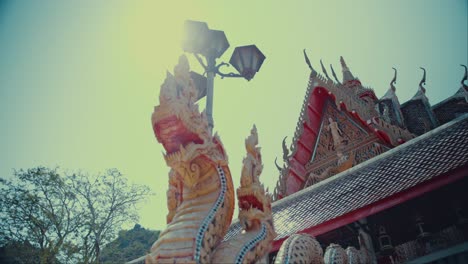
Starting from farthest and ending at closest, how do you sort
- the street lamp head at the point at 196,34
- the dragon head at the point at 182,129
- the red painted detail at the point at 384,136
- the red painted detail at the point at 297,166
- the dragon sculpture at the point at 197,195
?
1. the red painted detail at the point at 297,166
2. the red painted detail at the point at 384,136
3. the street lamp head at the point at 196,34
4. the dragon head at the point at 182,129
5. the dragon sculpture at the point at 197,195

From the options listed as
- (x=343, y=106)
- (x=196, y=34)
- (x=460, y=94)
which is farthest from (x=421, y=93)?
(x=196, y=34)

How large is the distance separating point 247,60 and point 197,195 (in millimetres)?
3733

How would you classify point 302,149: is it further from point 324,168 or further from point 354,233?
point 354,233

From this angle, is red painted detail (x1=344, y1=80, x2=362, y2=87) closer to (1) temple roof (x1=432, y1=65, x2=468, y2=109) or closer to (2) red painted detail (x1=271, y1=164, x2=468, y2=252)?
(1) temple roof (x1=432, y1=65, x2=468, y2=109)

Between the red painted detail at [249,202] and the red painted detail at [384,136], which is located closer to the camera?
the red painted detail at [249,202]

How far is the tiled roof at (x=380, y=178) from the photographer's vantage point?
5.01m

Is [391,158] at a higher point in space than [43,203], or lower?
lower

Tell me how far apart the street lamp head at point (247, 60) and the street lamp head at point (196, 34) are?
62 cm

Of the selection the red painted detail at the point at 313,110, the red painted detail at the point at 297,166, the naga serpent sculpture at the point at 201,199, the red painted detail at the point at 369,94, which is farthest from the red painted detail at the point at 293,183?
the naga serpent sculpture at the point at 201,199

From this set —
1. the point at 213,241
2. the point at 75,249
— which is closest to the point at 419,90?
the point at 75,249

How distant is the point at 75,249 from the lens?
A: 14023 millimetres

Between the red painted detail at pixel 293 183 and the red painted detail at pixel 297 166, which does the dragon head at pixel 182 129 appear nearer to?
the red painted detail at pixel 293 183

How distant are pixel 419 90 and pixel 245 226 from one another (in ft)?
50.9

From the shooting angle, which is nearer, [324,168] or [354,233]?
[354,233]
